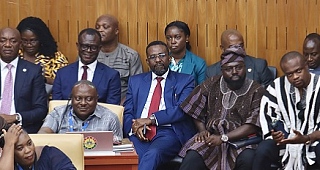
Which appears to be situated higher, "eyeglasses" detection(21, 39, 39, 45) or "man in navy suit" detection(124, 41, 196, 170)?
"eyeglasses" detection(21, 39, 39, 45)

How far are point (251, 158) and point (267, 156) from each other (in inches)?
6.9

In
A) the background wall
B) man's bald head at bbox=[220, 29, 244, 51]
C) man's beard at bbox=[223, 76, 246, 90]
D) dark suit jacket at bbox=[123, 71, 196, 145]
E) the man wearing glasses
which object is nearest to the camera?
the man wearing glasses

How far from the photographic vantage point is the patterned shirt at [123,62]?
8.11 m

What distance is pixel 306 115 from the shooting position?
21.6ft

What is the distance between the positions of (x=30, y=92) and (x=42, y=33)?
1158mm

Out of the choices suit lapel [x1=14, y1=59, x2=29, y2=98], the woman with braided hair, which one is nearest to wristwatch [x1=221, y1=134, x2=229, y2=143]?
suit lapel [x1=14, y1=59, x2=29, y2=98]

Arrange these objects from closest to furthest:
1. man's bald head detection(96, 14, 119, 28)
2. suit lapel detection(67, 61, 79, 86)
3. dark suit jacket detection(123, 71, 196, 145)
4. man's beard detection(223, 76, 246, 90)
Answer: man's beard detection(223, 76, 246, 90)
dark suit jacket detection(123, 71, 196, 145)
suit lapel detection(67, 61, 79, 86)
man's bald head detection(96, 14, 119, 28)

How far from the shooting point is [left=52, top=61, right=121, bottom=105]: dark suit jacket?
24.5 ft

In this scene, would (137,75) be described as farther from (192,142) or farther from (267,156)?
(267,156)

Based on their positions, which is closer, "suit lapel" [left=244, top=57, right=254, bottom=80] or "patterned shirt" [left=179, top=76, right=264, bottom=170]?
"patterned shirt" [left=179, top=76, right=264, bottom=170]

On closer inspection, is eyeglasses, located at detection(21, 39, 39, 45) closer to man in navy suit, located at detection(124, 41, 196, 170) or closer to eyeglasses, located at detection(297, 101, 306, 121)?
man in navy suit, located at detection(124, 41, 196, 170)

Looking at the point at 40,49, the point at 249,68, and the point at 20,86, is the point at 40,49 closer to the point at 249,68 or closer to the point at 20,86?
the point at 20,86

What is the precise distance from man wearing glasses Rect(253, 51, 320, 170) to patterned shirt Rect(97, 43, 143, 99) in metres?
1.87

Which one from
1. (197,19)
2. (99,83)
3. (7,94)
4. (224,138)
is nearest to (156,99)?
(99,83)
